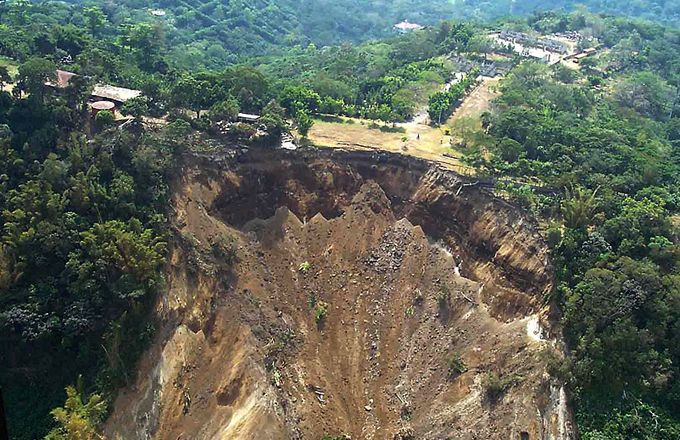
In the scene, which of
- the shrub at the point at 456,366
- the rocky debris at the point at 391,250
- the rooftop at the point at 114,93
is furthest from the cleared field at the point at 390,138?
the rooftop at the point at 114,93

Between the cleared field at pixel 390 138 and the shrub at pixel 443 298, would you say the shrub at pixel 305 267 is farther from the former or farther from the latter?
the cleared field at pixel 390 138

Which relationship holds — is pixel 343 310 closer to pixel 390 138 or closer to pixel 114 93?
pixel 390 138

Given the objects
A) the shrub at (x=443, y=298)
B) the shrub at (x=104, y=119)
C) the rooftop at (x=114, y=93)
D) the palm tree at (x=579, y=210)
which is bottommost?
the shrub at (x=443, y=298)

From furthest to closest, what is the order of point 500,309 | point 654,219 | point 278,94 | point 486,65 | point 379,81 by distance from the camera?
1. point 486,65
2. point 379,81
3. point 278,94
4. point 500,309
5. point 654,219

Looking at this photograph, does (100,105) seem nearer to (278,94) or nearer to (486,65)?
(278,94)

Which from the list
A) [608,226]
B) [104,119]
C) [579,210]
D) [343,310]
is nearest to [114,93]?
[104,119]

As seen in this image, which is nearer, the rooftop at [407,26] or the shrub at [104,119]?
the shrub at [104,119]

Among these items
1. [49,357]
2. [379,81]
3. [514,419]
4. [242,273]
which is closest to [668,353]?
[514,419]

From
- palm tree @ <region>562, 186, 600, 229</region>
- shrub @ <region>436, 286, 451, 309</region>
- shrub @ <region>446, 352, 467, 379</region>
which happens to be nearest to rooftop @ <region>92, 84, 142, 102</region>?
shrub @ <region>436, 286, 451, 309</region>
